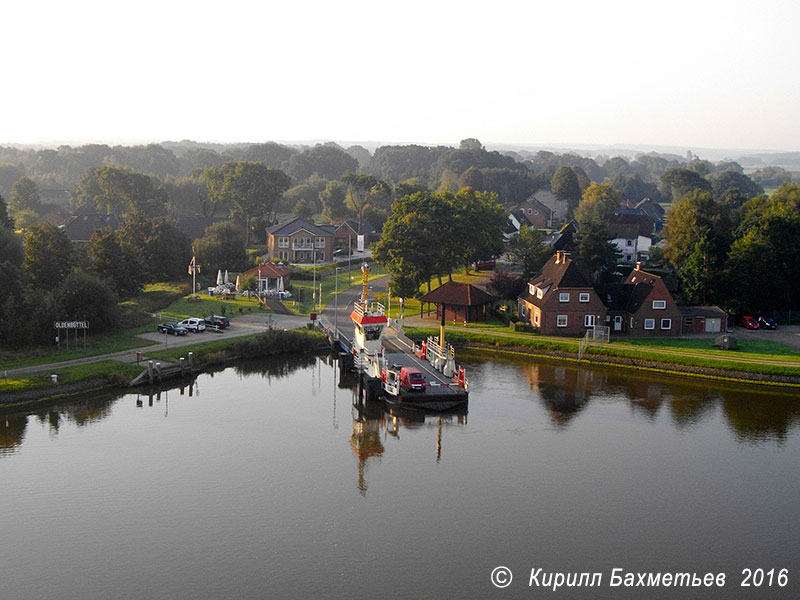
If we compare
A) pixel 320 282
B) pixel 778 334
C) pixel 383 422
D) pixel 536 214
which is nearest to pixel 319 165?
pixel 536 214

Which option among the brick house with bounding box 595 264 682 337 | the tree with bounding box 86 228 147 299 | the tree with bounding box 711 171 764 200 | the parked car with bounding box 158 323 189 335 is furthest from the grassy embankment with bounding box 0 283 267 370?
the tree with bounding box 711 171 764 200

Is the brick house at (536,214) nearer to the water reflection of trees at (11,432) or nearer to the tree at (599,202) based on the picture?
the tree at (599,202)

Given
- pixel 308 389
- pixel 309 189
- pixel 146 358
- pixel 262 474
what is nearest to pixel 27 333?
pixel 146 358

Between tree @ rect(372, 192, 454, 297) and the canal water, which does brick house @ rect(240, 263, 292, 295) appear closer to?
tree @ rect(372, 192, 454, 297)

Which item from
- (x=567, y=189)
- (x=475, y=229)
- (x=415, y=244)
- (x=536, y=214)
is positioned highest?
(x=567, y=189)

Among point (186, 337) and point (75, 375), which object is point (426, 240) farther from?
point (75, 375)

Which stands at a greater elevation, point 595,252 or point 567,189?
point 567,189

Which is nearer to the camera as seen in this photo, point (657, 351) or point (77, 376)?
point (77, 376)
